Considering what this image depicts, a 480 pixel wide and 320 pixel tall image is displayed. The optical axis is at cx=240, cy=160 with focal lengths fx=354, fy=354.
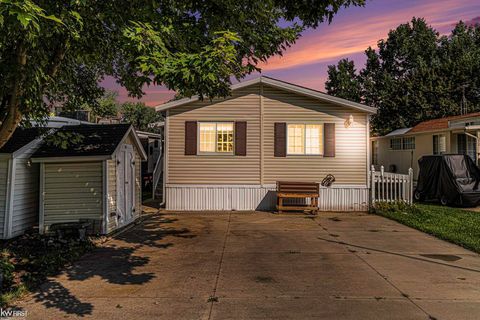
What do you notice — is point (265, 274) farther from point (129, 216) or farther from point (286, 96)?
point (286, 96)

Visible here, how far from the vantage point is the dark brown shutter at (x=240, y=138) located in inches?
499

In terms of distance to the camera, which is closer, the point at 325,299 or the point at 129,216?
the point at 325,299

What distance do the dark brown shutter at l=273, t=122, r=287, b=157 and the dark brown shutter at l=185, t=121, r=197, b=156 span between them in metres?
2.91

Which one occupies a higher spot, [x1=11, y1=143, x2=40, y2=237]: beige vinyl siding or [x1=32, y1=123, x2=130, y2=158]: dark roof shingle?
[x1=32, y1=123, x2=130, y2=158]: dark roof shingle

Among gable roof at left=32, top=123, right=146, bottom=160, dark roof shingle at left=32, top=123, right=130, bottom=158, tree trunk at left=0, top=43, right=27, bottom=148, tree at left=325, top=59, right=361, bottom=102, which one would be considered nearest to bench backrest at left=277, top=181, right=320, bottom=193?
gable roof at left=32, top=123, right=146, bottom=160

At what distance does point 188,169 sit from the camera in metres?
12.7

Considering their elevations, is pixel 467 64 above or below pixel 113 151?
above

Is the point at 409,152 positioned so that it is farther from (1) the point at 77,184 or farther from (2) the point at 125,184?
(1) the point at 77,184

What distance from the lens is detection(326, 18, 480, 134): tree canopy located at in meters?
29.5

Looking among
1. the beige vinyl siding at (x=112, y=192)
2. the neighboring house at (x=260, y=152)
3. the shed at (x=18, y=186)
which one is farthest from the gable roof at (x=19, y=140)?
the neighboring house at (x=260, y=152)

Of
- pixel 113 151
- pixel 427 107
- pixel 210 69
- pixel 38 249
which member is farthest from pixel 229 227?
pixel 427 107

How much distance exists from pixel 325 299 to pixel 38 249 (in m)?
5.89

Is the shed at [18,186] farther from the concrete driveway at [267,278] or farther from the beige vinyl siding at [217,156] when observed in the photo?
the beige vinyl siding at [217,156]

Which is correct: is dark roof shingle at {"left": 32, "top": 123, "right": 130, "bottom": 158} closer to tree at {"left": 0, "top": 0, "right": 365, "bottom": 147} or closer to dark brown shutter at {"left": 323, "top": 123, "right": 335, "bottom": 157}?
tree at {"left": 0, "top": 0, "right": 365, "bottom": 147}
